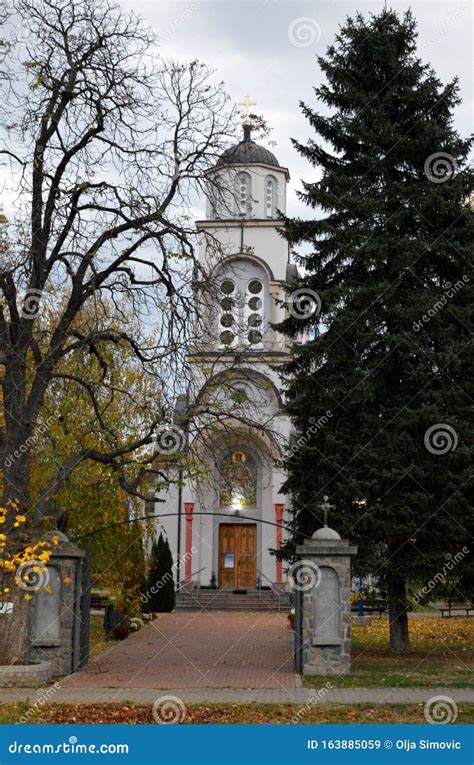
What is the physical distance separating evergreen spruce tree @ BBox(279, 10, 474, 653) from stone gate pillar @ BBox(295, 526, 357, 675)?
106 centimetres

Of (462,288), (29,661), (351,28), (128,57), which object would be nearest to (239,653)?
(29,661)

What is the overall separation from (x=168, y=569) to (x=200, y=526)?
369 cm

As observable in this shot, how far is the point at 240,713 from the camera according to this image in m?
10.7

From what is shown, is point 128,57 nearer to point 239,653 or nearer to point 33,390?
point 33,390

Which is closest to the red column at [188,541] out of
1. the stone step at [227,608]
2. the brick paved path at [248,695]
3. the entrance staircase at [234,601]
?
the entrance staircase at [234,601]

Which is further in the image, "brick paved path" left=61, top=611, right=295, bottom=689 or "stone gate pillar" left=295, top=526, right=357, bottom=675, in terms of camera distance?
"stone gate pillar" left=295, top=526, right=357, bottom=675

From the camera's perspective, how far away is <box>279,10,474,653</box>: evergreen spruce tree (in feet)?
51.4

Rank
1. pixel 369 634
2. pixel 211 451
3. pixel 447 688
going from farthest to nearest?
pixel 369 634
pixel 211 451
pixel 447 688

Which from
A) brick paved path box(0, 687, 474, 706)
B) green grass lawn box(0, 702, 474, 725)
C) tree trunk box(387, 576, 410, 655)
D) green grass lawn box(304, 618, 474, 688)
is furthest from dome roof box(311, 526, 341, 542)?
green grass lawn box(0, 702, 474, 725)

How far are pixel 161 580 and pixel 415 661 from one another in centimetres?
1294

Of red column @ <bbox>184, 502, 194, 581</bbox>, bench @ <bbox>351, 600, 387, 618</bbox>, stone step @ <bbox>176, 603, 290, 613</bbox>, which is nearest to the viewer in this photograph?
bench @ <bbox>351, 600, 387, 618</bbox>

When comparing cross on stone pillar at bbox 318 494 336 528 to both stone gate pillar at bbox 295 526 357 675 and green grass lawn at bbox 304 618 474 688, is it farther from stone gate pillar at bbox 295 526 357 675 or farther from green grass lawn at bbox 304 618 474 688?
green grass lawn at bbox 304 618 474 688

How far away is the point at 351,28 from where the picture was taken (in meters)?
17.9

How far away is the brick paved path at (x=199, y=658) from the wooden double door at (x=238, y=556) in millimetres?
4840
